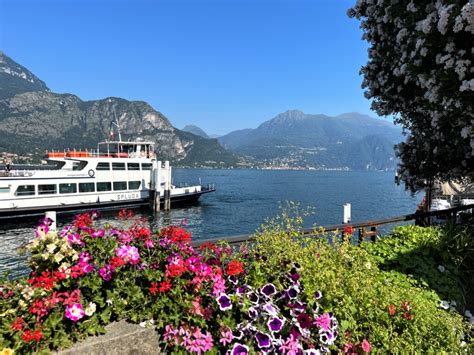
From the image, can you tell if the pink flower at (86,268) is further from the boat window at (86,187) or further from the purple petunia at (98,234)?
the boat window at (86,187)

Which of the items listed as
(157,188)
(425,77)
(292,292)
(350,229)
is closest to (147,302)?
(292,292)

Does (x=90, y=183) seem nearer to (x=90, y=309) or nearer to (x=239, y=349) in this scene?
(x=90, y=309)

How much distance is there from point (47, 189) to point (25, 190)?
78.0 inches

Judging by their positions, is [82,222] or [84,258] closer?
[84,258]

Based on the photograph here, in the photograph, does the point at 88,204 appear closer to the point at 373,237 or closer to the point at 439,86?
the point at 373,237

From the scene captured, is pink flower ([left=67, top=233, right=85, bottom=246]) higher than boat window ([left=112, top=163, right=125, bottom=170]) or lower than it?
higher

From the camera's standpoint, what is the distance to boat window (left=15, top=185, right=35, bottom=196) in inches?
1254

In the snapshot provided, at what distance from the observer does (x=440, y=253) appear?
639cm

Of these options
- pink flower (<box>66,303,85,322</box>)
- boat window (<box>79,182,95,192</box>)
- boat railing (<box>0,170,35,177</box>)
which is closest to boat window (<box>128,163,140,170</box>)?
boat window (<box>79,182,95,192</box>)

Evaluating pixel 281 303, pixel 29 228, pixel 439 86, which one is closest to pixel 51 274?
pixel 281 303

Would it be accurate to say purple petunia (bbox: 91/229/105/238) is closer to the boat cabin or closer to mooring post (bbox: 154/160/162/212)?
mooring post (bbox: 154/160/162/212)

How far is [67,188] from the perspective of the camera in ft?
116

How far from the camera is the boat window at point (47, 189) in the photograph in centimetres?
3325

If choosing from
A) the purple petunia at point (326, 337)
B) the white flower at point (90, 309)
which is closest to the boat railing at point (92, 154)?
the white flower at point (90, 309)
